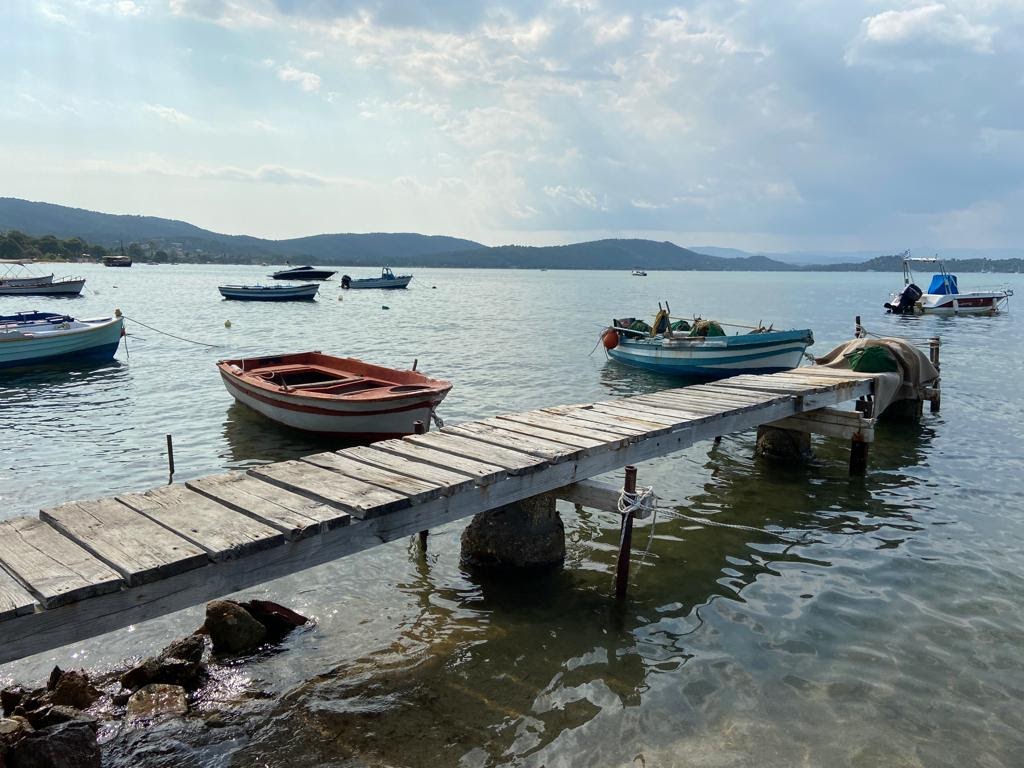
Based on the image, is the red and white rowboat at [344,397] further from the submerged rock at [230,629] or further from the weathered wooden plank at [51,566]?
the weathered wooden plank at [51,566]

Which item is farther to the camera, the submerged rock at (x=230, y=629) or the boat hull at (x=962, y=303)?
the boat hull at (x=962, y=303)

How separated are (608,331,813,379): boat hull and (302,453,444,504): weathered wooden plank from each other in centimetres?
1834

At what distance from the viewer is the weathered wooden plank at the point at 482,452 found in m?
6.97

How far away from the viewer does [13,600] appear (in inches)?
159

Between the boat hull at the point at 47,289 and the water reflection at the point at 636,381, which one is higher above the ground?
the boat hull at the point at 47,289

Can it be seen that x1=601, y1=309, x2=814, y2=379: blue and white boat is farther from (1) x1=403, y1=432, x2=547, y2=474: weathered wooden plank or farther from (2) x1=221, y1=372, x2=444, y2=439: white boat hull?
(1) x1=403, y1=432, x2=547, y2=474: weathered wooden plank

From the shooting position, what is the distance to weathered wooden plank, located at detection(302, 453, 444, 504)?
6.00 m

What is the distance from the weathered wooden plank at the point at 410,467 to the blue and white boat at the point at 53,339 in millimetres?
20799

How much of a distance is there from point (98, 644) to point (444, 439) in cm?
388

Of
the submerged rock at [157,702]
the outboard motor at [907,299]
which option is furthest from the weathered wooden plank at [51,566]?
the outboard motor at [907,299]

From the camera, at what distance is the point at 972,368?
2767cm

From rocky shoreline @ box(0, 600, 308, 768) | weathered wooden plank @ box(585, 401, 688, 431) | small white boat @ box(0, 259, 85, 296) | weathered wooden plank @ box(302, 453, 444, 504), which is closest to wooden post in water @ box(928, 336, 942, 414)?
weathered wooden plank @ box(585, 401, 688, 431)

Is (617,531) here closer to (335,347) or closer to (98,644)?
(98,644)

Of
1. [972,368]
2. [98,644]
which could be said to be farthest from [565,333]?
[98,644]
